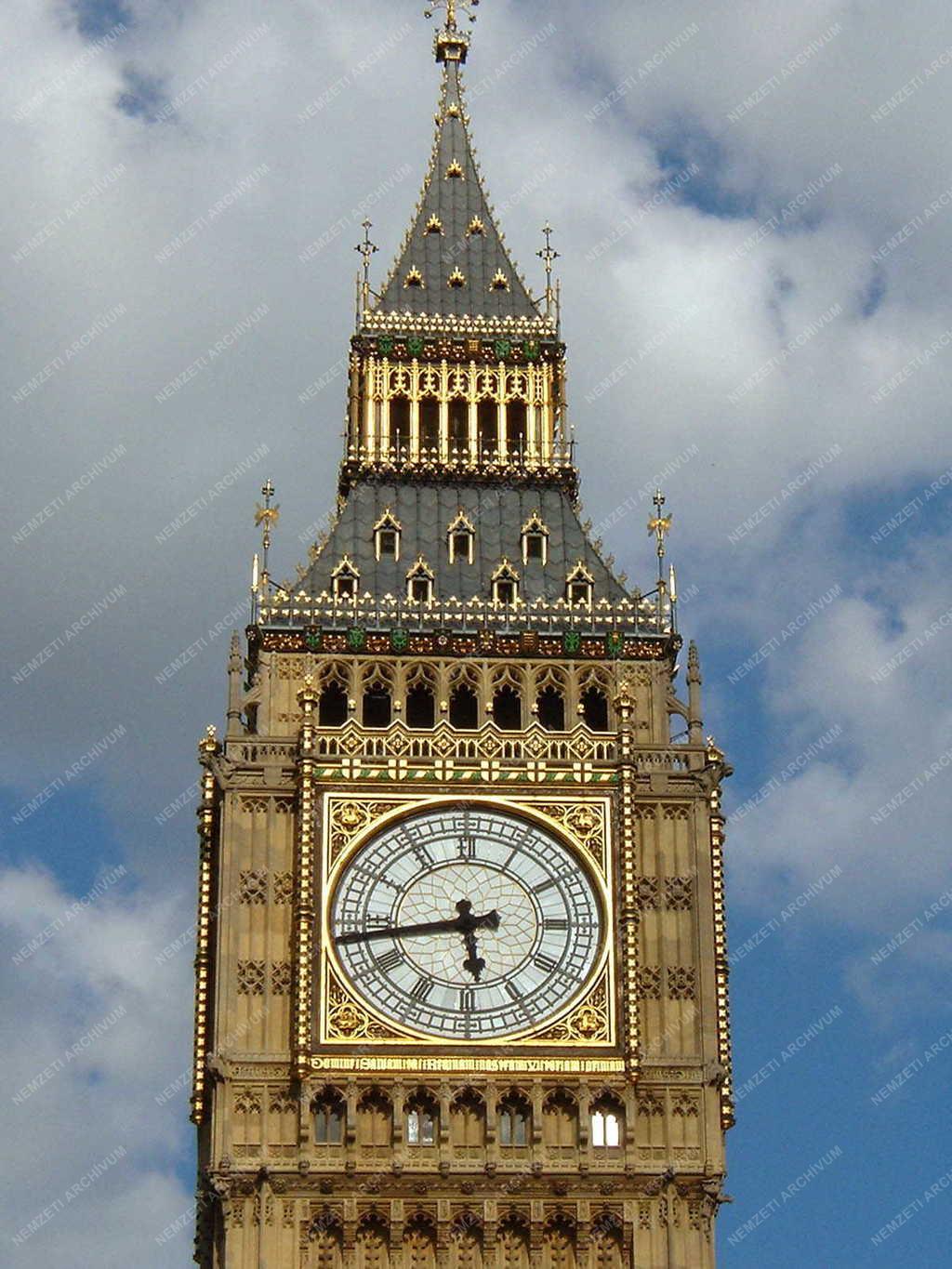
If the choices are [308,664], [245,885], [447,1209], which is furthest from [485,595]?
[447,1209]

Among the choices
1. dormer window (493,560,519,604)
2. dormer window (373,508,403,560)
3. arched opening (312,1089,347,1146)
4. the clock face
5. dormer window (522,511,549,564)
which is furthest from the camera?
dormer window (522,511,549,564)

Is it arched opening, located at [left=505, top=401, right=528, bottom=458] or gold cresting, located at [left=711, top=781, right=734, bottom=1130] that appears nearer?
gold cresting, located at [left=711, top=781, right=734, bottom=1130]

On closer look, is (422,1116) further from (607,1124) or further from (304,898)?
(304,898)

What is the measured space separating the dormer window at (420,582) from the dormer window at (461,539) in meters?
0.74

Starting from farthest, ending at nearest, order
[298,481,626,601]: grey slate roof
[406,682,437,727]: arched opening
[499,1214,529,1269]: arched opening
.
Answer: [298,481,626,601]: grey slate roof
[406,682,437,727]: arched opening
[499,1214,529,1269]: arched opening

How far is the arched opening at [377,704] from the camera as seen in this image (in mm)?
53938

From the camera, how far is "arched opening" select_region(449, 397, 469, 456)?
57.7 meters

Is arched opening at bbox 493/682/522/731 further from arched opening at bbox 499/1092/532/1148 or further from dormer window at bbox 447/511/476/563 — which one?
arched opening at bbox 499/1092/532/1148

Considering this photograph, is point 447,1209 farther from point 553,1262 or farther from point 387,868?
point 387,868

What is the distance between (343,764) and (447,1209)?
6.57m

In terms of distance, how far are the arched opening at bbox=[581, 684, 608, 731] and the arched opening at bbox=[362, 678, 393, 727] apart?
9.44 feet

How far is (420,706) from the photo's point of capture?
177 feet

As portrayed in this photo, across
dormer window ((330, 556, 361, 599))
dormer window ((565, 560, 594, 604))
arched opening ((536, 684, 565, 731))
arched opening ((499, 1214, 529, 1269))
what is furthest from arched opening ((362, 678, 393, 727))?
arched opening ((499, 1214, 529, 1269))

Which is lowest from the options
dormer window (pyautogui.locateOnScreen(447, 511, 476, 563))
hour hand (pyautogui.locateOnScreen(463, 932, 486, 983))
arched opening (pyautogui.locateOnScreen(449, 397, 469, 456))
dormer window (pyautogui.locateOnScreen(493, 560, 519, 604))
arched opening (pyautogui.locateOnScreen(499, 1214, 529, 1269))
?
arched opening (pyautogui.locateOnScreen(499, 1214, 529, 1269))
